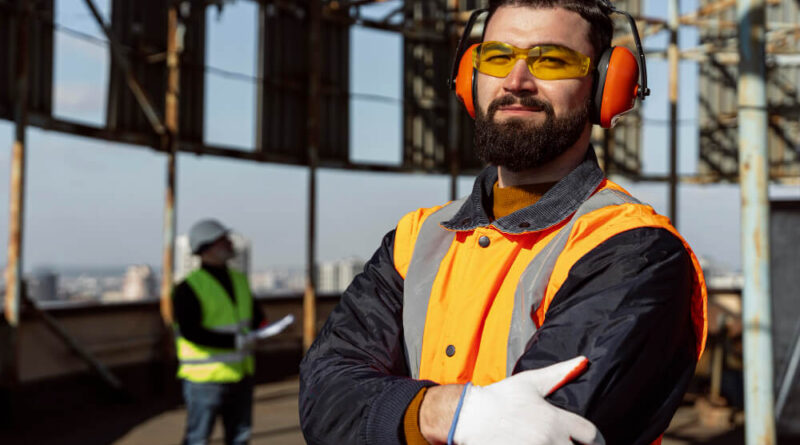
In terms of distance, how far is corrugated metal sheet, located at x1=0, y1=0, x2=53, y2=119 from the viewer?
10062 mm

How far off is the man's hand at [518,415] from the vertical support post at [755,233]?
4.03 m

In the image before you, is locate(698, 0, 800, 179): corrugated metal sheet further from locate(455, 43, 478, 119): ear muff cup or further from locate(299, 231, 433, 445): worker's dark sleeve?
locate(299, 231, 433, 445): worker's dark sleeve

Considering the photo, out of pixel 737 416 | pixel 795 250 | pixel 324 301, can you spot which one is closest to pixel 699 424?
pixel 737 416

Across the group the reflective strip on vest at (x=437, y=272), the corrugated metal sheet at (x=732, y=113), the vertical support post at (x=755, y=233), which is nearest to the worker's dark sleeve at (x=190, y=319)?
the vertical support post at (x=755, y=233)

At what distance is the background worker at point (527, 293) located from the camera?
1.60 m

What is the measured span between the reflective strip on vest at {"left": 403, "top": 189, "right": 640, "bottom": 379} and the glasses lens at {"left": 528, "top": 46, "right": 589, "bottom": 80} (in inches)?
11.7

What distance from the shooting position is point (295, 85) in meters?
16.3

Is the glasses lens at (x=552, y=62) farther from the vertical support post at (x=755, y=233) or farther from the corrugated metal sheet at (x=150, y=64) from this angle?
the corrugated metal sheet at (x=150, y=64)

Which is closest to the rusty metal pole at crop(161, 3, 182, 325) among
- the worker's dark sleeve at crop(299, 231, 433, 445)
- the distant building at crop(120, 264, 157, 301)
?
the worker's dark sleeve at crop(299, 231, 433, 445)

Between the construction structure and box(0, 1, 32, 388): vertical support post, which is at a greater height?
the construction structure

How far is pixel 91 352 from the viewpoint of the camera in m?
11.3

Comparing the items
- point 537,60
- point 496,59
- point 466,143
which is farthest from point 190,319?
point 466,143

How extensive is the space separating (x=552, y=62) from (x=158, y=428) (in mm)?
8608

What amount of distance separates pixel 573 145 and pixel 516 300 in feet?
1.42
